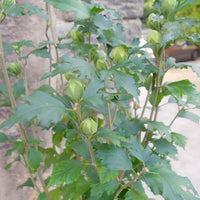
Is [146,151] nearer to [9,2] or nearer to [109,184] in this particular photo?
[109,184]

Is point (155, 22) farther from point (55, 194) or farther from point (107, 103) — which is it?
point (55, 194)

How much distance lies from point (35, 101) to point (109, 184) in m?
0.18

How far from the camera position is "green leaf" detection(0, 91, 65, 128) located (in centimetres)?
22

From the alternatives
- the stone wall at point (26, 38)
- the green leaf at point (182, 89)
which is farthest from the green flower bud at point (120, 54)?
the stone wall at point (26, 38)

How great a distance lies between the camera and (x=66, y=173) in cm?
32

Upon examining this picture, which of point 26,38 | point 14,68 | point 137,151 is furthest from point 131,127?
point 26,38

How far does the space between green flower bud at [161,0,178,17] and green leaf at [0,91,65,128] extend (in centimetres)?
21

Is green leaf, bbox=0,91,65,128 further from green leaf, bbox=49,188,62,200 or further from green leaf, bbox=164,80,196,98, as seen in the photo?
green leaf, bbox=49,188,62,200

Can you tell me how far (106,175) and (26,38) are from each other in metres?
0.45

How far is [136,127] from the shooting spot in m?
0.36

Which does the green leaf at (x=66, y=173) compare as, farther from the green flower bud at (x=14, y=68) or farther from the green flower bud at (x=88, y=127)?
the green flower bud at (x=14, y=68)

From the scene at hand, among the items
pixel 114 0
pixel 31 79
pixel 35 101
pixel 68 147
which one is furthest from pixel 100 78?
pixel 114 0

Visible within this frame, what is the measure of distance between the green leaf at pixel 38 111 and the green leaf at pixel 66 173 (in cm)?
12

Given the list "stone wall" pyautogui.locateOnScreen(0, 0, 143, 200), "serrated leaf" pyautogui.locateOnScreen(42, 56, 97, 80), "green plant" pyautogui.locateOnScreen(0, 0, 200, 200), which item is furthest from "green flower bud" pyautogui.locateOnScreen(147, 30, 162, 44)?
"stone wall" pyautogui.locateOnScreen(0, 0, 143, 200)
